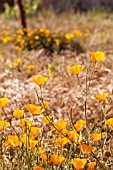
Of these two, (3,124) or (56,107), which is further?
(56,107)

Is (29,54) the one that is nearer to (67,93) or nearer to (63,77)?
(63,77)

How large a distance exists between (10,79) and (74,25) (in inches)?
241

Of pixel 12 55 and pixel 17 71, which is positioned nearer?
pixel 17 71

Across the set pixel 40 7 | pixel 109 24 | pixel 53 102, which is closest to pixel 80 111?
pixel 53 102

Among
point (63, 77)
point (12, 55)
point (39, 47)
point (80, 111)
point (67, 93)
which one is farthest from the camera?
point (39, 47)

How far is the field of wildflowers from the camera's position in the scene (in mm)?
2559

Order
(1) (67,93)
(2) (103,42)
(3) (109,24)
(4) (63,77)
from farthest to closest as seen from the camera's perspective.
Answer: (3) (109,24), (2) (103,42), (4) (63,77), (1) (67,93)

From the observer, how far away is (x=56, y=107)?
14.2 feet

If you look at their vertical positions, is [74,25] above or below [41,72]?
above

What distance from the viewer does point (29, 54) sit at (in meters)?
7.05

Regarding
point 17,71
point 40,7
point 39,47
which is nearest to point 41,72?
point 17,71

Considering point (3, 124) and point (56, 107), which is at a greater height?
point (56, 107)

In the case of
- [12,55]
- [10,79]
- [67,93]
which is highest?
[12,55]

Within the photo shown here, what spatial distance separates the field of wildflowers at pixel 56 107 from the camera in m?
2.56
